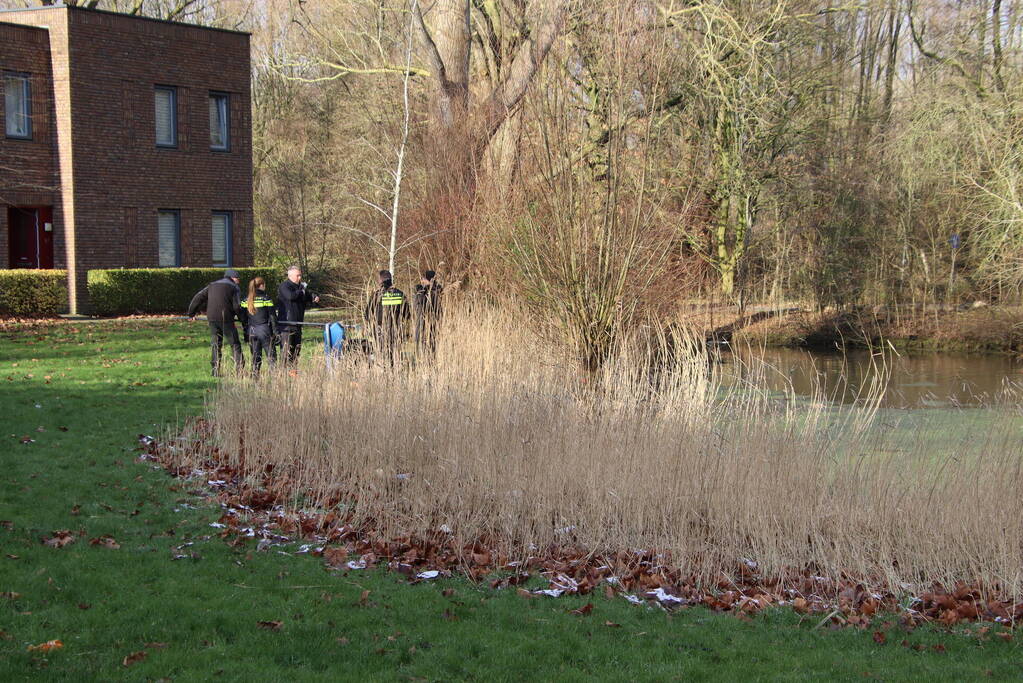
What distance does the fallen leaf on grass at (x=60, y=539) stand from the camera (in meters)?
7.32

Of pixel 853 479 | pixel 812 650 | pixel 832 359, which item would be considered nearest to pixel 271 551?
pixel 812 650

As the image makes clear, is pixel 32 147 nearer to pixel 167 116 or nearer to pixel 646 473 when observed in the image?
pixel 167 116

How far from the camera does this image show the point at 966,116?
25531 millimetres

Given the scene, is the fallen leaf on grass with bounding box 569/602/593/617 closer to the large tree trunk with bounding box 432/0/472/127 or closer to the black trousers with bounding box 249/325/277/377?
the black trousers with bounding box 249/325/277/377

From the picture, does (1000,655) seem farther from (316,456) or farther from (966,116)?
(966,116)

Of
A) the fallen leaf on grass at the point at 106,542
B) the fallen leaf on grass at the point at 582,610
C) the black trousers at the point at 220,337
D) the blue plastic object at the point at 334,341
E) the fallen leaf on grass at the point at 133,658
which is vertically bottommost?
the fallen leaf on grass at the point at 582,610

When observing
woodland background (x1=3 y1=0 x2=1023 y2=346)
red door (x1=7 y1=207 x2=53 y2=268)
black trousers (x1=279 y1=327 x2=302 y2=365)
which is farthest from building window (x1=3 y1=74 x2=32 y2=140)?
black trousers (x1=279 y1=327 x2=302 y2=365)

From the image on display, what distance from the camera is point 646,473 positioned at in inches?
345

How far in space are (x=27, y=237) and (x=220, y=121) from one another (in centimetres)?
592

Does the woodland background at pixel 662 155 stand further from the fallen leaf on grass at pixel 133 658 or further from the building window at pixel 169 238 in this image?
the fallen leaf on grass at pixel 133 658

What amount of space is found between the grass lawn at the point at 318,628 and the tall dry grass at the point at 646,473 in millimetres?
1119

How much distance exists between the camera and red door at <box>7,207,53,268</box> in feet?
91.0

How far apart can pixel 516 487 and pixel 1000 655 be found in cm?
382

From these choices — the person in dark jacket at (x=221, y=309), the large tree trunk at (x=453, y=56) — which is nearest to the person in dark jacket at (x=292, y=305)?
the person in dark jacket at (x=221, y=309)
